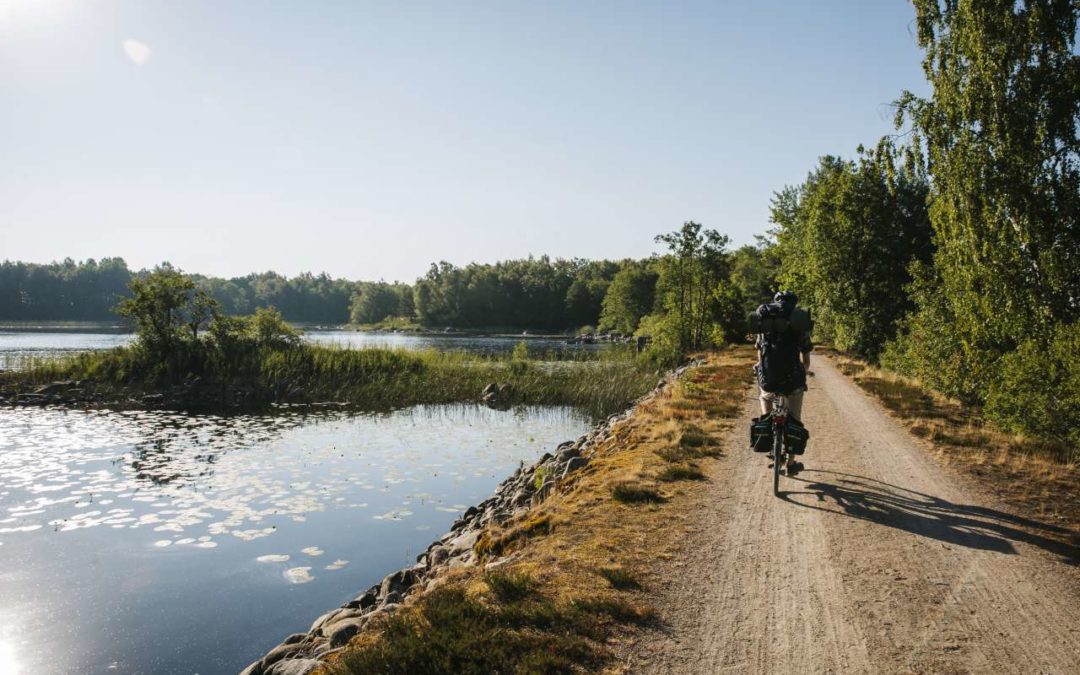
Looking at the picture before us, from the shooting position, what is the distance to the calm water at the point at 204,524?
8453mm

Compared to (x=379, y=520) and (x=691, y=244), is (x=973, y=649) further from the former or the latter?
(x=691, y=244)

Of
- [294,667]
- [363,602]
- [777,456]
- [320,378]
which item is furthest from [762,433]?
[320,378]

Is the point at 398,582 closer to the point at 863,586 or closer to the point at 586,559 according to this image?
the point at 586,559

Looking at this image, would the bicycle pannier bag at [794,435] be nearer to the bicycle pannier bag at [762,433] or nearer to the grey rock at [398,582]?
the bicycle pannier bag at [762,433]

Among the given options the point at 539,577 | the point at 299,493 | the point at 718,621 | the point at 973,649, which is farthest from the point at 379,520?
the point at 973,649

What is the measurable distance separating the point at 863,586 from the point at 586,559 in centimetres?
243

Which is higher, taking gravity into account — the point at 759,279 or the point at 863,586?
the point at 759,279

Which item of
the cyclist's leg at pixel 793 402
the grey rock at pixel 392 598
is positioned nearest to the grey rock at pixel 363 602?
the grey rock at pixel 392 598

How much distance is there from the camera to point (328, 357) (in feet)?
109

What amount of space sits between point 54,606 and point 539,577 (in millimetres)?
7476

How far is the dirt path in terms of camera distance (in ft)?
15.0

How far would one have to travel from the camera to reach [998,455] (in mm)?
10859

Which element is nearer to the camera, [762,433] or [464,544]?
[762,433]

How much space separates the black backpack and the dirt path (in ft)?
4.71
